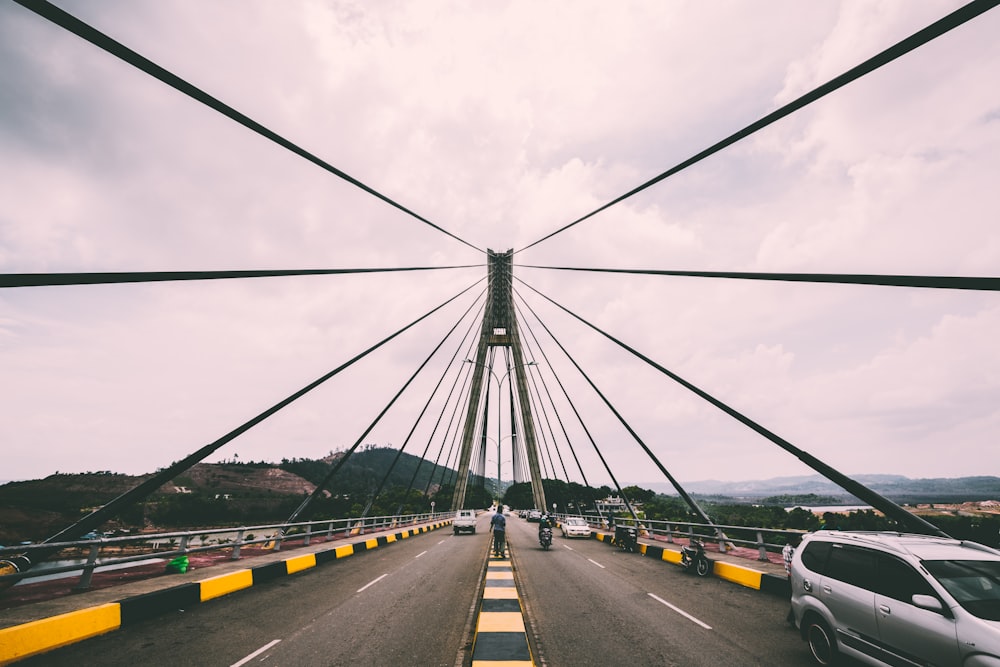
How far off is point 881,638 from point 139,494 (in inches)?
415

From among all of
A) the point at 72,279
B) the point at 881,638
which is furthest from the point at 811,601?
the point at 72,279

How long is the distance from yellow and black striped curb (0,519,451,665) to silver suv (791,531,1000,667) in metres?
10.1

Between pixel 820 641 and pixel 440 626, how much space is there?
16.9ft

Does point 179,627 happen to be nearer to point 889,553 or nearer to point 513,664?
point 513,664

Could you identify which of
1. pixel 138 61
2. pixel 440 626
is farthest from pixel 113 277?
pixel 440 626

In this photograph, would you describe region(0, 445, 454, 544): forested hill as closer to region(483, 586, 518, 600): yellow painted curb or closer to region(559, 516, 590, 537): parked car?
region(559, 516, 590, 537): parked car

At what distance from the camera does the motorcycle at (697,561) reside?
13055 millimetres

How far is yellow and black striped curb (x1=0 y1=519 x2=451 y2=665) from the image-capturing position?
19.5ft

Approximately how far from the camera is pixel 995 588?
486 centimetres

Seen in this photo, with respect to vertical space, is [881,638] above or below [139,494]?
below

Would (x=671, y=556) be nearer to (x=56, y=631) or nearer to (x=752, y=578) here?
(x=752, y=578)

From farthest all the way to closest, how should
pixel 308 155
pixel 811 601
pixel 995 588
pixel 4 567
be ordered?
1. pixel 308 155
2. pixel 4 567
3. pixel 811 601
4. pixel 995 588

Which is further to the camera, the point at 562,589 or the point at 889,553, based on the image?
the point at 562,589

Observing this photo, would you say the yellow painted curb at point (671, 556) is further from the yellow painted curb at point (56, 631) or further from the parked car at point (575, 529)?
the yellow painted curb at point (56, 631)
